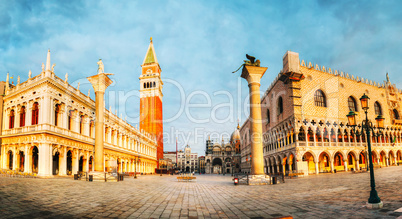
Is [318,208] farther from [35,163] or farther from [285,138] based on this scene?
[285,138]

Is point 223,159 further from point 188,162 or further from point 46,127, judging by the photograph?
point 46,127

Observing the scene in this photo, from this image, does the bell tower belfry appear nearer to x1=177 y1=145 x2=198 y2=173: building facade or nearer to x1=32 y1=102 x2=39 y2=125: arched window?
x1=32 y1=102 x2=39 y2=125: arched window

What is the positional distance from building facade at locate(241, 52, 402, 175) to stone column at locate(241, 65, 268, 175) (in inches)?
693

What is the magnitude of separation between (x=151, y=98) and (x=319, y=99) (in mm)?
58284

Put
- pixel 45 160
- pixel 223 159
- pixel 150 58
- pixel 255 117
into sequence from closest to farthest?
pixel 255 117
pixel 45 160
pixel 150 58
pixel 223 159

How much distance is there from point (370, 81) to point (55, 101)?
5424 centimetres

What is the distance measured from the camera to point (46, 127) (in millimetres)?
25500

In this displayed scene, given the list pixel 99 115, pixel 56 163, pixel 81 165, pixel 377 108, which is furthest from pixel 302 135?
pixel 56 163

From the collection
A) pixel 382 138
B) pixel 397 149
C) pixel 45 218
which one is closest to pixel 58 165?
pixel 45 218

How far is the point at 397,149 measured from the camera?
155 ft

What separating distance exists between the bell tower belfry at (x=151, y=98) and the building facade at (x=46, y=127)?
1919 inches

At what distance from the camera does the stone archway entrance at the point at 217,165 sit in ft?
385

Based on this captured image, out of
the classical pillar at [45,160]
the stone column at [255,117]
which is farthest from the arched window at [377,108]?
the classical pillar at [45,160]

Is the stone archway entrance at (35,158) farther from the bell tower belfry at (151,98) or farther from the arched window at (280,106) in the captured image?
the bell tower belfry at (151,98)
